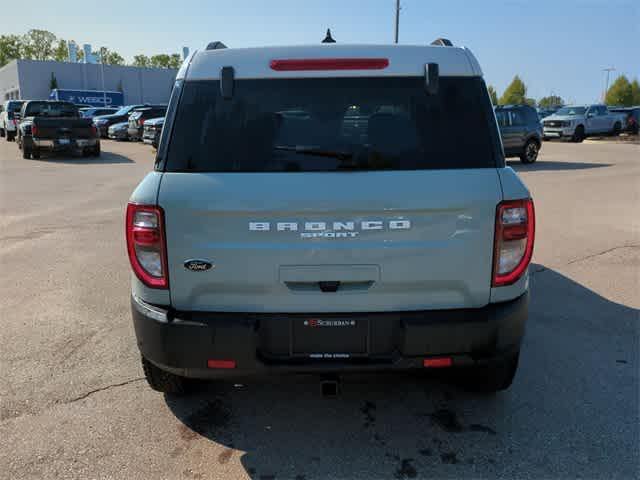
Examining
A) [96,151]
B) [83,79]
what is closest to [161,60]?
[83,79]

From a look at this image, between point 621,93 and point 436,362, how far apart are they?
99.2 metres

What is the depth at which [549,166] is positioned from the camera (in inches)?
705

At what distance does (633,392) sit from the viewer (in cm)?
358

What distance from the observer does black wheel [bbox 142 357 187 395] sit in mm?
3311

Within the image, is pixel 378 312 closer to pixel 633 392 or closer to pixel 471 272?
pixel 471 272

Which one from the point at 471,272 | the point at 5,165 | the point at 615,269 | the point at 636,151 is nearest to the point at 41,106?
the point at 5,165

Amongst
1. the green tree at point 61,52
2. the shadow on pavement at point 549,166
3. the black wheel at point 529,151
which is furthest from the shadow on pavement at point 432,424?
the green tree at point 61,52

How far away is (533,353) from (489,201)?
193 centimetres

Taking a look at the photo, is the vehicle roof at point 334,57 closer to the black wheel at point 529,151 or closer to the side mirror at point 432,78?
the side mirror at point 432,78

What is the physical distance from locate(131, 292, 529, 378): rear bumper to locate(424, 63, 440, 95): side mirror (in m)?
1.11

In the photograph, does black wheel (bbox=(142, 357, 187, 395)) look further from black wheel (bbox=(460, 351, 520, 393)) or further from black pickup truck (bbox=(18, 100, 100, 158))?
black pickup truck (bbox=(18, 100, 100, 158))

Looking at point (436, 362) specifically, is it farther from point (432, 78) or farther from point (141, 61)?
point (141, 61)

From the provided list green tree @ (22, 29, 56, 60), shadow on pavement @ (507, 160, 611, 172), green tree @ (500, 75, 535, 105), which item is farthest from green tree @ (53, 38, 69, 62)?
shadow on pavement @ (507, 160, 611, 172)

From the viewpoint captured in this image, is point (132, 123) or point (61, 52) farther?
point (61, 52)
